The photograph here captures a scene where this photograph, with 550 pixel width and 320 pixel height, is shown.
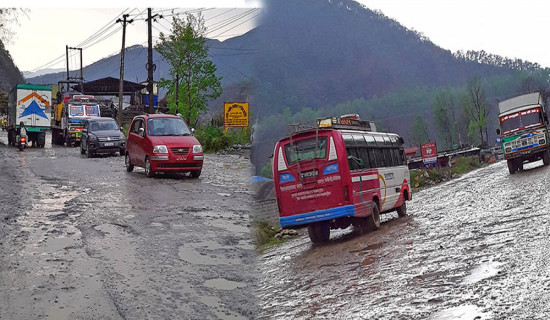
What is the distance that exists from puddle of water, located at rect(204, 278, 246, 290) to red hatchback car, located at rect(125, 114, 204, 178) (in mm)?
9450

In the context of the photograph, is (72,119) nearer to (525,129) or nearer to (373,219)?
(525,129)

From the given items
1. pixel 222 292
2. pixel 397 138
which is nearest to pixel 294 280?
pixel 222 292

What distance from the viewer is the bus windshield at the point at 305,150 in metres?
13.7

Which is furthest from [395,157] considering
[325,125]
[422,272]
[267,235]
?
[422,272]

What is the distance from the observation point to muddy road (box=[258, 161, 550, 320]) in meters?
7.75

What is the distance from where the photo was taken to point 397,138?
18391mm

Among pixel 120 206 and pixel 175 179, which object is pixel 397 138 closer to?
pixel 175 179

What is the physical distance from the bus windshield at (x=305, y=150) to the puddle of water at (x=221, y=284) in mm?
5042

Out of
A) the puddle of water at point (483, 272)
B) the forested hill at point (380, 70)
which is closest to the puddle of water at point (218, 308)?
the puddle of water at point (483, 272)

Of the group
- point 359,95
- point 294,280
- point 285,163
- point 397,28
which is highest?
point 397,28

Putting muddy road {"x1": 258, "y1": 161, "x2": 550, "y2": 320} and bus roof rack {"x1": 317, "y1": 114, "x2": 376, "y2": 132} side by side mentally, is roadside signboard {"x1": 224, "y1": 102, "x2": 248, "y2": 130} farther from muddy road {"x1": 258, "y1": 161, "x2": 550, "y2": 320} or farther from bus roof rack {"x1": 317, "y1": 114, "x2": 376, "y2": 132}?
bus roof rack {"x1": 317, "y1": 114, "x2": 376, "y2": 132}

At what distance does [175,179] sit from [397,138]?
6281mm

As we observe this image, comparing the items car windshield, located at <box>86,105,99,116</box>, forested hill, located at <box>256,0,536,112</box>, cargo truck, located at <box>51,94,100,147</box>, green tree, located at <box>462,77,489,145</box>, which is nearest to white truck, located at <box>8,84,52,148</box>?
cargo truck, located at <box>51,94,100,147</box>

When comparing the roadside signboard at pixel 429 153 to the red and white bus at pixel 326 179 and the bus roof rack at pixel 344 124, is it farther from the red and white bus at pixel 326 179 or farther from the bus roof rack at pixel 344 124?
the red and white bus at pixel 326 179
